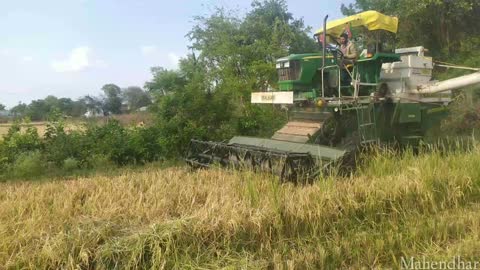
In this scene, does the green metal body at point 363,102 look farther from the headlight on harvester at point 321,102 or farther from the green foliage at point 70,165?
the green foliage at point 70,165

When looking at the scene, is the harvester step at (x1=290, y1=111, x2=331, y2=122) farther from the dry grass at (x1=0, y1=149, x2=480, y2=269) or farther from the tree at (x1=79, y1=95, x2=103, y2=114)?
the tree at (x1=79, y1=95, x2=103, y2=114)

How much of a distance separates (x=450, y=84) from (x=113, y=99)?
35.2m

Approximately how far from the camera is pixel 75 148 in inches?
399

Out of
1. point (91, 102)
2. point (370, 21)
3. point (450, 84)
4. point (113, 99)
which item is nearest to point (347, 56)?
point (370, 21)

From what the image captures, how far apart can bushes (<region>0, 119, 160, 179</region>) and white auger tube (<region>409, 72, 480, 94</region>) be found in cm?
603

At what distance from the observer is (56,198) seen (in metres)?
5.36

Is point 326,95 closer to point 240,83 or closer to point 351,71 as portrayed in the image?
point 351,71

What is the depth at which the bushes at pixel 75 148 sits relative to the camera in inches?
374

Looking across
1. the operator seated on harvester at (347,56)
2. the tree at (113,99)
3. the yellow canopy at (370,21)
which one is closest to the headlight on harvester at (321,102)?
the operator seated on harvester at (347,56)

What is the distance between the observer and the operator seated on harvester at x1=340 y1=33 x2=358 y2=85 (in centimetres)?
777

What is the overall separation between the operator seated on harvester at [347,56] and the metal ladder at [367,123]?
2.51 feet

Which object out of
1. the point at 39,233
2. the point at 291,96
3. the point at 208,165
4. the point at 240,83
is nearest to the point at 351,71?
the point at 291,96

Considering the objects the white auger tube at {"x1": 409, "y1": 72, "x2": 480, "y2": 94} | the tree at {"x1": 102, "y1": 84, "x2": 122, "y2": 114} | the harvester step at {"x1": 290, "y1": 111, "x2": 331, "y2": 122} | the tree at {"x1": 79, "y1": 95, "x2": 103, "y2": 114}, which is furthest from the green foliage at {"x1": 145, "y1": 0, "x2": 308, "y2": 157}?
the tree at {"x1": 102, "y1": 84, "x2": 122, "y2": 114}

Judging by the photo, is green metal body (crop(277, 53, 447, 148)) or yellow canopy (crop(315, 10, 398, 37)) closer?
green metal body (crop(277, 53, 447, 148))
